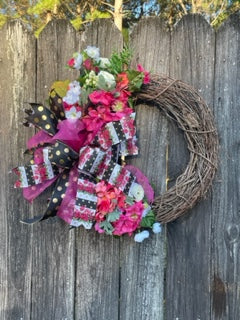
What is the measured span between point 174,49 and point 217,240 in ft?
2.65

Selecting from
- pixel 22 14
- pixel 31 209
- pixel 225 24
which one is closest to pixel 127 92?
pixel 225 24

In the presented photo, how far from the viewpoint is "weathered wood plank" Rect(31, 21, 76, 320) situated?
163 centimetres

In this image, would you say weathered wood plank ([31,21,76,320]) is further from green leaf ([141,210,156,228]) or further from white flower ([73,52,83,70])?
green leaf ([141,210,156,228])

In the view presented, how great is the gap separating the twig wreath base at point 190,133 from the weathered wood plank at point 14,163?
523 millimetres

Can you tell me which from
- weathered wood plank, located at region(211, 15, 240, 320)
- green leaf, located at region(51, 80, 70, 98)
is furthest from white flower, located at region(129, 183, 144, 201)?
green leaf, located at region(51, 80, 70, 98)

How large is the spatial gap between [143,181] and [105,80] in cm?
43

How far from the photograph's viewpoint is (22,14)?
6.21 metres

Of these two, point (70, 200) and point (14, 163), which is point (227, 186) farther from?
point (14, 163)

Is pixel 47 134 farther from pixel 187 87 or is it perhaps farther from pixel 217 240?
pixel 217 240

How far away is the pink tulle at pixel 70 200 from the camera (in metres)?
1.52

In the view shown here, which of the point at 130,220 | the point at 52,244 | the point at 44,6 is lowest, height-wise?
the point at 52,244

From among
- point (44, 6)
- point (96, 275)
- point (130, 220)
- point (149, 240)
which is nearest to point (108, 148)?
point (130, 220)

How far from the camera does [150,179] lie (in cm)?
163

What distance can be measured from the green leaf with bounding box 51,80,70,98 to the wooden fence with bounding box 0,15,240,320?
11cm
